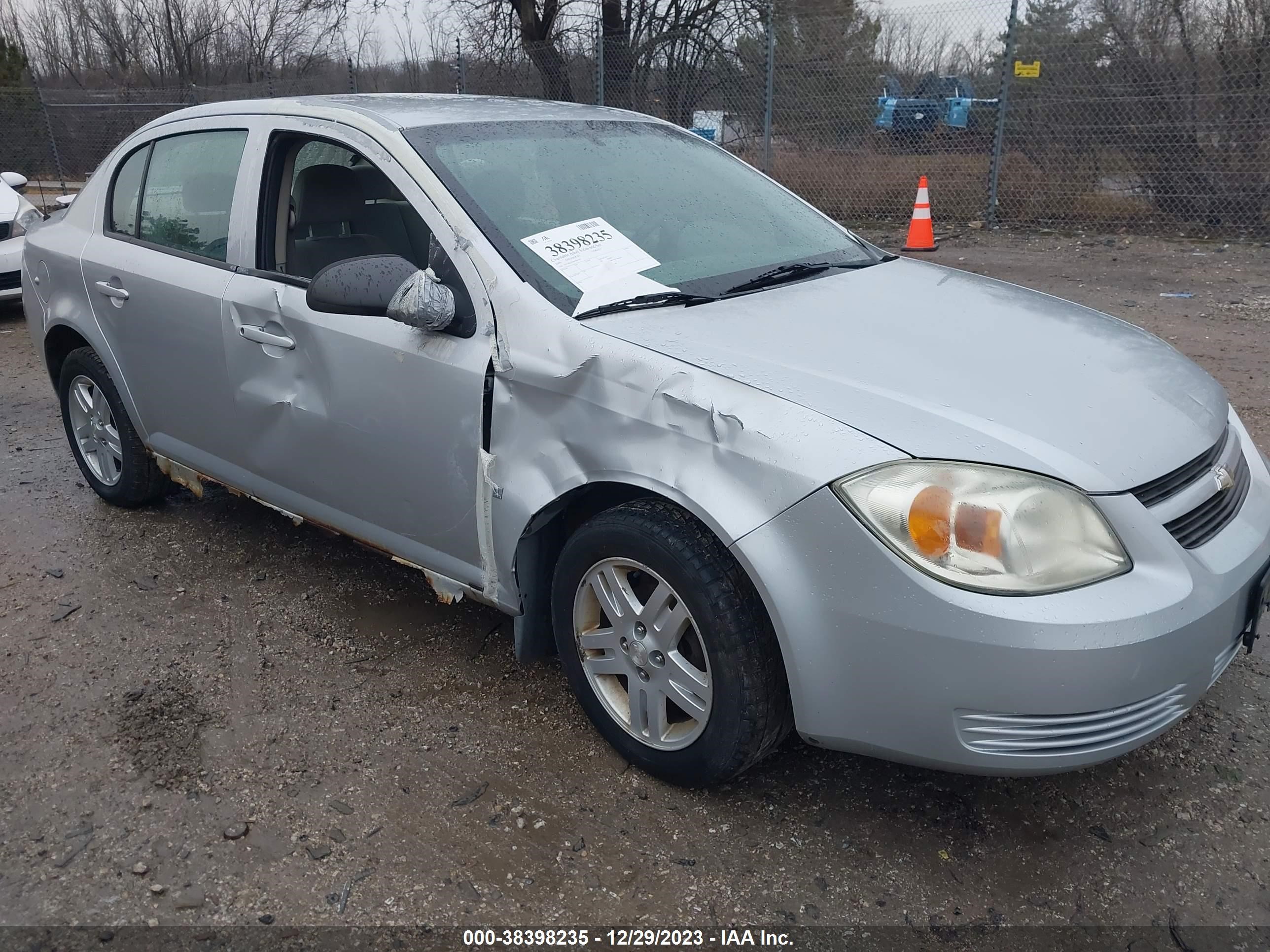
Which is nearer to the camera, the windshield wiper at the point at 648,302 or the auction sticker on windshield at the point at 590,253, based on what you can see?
the windshield wiper at the point at 648,302

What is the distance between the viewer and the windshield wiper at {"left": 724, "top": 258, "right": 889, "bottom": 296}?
9.87 feet

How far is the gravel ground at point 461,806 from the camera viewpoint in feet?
7.72

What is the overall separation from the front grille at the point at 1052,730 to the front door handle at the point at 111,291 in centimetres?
335

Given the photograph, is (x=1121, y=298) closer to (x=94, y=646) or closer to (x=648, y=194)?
(x=648, y=194)

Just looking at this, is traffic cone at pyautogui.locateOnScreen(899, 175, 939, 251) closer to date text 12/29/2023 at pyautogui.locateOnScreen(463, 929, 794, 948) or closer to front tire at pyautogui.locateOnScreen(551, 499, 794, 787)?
front tire at pyautogui.locateOnScreen(551, 499, 794, 787)

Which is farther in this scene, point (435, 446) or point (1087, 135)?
point (1087, 135)

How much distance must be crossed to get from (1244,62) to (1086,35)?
146cm

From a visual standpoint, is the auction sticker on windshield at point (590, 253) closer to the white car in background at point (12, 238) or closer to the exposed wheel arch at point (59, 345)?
the exposed wheel arch at point (59, 345)

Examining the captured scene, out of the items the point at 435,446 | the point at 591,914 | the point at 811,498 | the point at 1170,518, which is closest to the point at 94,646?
the point at 435,446

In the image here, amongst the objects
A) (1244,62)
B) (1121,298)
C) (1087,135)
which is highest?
(1244,62)

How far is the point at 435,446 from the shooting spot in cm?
289

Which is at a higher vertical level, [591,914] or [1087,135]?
[1087,135]

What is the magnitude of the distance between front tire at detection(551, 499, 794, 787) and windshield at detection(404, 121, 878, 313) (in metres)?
0.65

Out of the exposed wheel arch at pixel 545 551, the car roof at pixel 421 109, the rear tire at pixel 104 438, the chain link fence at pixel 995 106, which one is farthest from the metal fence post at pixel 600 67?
the exposed wheel arch at pixel 545 551
